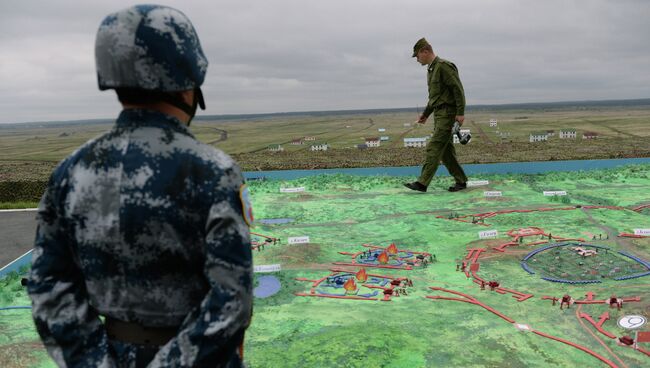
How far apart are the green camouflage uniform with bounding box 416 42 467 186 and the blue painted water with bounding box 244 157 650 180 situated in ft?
9.86

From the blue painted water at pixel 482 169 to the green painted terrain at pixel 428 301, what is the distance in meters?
3.56

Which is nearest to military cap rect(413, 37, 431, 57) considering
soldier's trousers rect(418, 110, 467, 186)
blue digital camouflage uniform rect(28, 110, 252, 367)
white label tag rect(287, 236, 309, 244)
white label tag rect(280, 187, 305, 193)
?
soldier's trousers rect(418, 110, 467, 186)

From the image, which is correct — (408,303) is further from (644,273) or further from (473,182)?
(473,182)

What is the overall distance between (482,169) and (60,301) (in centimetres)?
1348

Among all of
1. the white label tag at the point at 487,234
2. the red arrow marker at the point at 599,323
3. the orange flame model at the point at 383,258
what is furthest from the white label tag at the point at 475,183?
the red arrow marker at the point at 599,323

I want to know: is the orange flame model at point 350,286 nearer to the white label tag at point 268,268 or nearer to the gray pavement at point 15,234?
the white label tag at point 268,268

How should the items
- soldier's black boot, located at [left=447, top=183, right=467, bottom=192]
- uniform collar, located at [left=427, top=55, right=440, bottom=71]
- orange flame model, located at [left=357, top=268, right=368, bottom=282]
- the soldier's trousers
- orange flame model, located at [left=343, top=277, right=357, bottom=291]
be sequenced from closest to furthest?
orange flame model, located at [left=343, top=277, right=357, bottom=291] < orange flame model, located at [left=357, top=268, right=368, bottom=282] < uniform collar, located at [left=427, top=55, right=440, bottom=71] < the soldier's trousers < soldier's black boot, located at [left=447, top=183, right=467, bottom=192]

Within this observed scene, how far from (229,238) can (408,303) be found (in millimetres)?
3944

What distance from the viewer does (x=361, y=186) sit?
40.6ft

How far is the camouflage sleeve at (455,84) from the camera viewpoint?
34.4 feet

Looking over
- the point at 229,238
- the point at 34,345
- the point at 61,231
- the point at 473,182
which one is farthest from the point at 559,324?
the point at 473,182

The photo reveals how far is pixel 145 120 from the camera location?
1925 mm

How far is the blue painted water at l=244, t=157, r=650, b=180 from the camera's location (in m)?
13.9

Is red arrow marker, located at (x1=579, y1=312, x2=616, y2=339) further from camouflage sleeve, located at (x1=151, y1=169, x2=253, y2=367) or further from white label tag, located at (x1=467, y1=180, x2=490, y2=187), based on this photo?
white label tag, located at (x1=467, y1=180, x2=490, y2=187)
